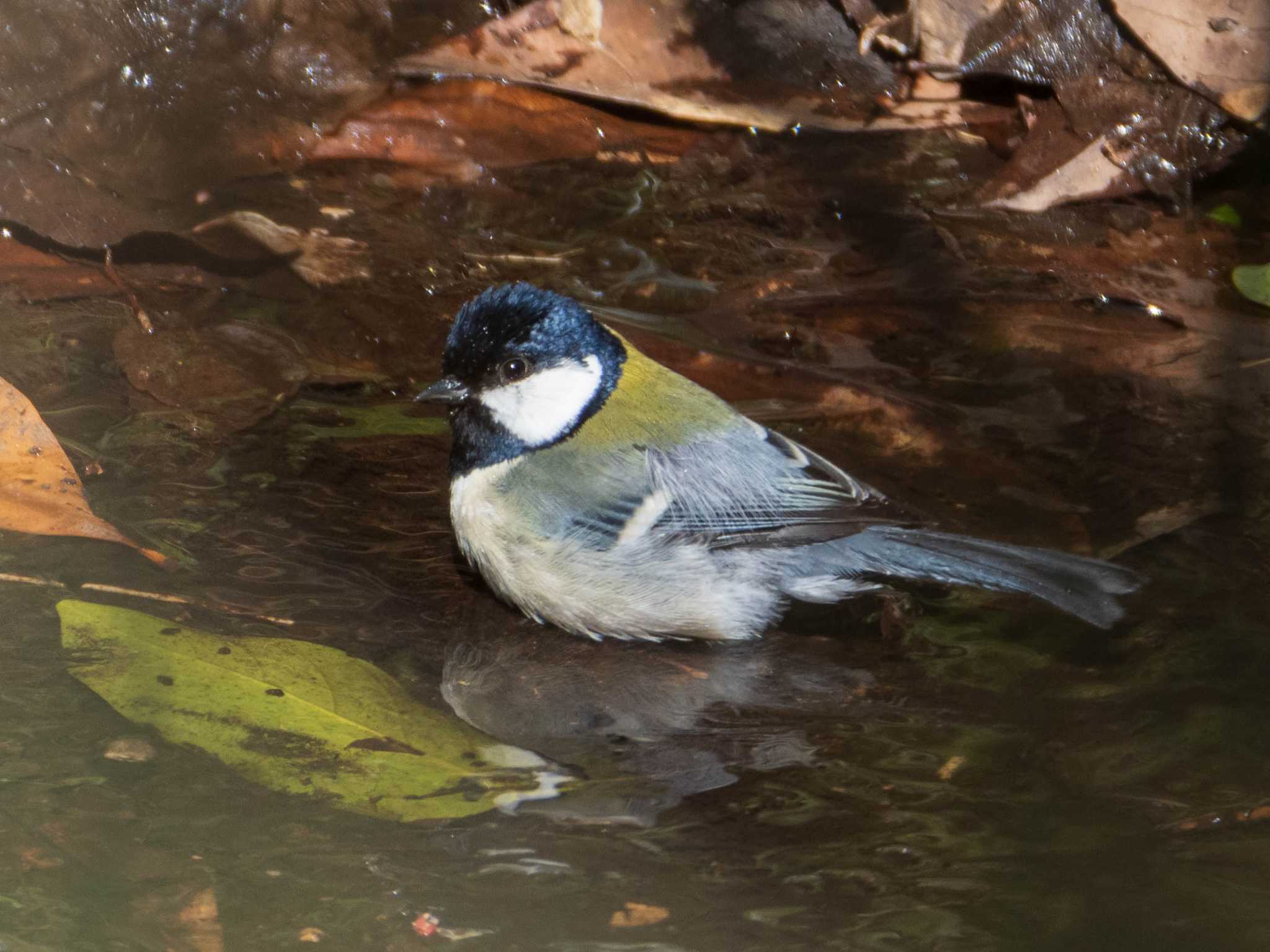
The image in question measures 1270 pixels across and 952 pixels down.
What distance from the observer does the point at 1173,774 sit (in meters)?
2.11

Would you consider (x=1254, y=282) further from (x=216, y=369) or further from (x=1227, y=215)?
(x=216, y=369)

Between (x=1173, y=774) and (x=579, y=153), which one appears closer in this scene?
(x=1173, y=774)

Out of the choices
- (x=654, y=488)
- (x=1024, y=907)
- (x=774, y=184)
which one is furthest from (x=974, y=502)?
(x=774, y=184)

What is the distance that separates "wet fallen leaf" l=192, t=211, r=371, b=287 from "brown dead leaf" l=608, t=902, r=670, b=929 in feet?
7.60

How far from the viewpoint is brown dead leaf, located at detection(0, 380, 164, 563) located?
101 inches

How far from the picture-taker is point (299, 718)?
2160 mm

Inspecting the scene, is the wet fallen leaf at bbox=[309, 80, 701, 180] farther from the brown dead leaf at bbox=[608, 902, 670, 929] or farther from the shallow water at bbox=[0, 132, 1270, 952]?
the brown dead leaf at bbox=[608, 902, 670, 929]

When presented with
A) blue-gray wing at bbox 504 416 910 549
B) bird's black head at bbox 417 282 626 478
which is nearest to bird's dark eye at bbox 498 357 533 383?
bird's black head at bbox 417 282 626 478

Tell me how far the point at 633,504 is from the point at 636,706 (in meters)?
0.55

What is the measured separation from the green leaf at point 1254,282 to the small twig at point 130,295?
9.84 ft

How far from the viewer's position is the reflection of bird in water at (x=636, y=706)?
7.04 ft

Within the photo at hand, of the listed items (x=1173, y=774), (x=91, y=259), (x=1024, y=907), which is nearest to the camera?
(x=1024, y=907)

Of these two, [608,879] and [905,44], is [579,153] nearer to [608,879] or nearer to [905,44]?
[905,44]

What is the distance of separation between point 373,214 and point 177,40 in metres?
1.00
